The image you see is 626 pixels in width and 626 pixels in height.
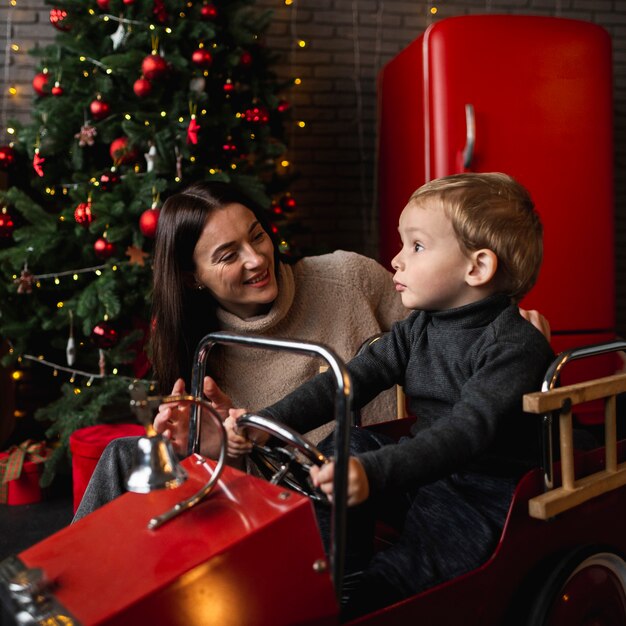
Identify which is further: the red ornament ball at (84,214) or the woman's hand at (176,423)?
the red ornament ball at (84,214)

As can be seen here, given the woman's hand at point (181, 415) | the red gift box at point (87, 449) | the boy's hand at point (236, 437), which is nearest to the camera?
the boy's hand at point (236, 437)

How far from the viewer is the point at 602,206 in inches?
136

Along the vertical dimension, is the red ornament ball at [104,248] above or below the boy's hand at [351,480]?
above

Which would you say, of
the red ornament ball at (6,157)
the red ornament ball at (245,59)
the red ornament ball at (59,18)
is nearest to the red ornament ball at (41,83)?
the red ornament ball at (59,18)

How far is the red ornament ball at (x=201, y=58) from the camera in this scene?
2.92m

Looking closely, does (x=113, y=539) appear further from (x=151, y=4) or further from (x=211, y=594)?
(x=151, y=4)

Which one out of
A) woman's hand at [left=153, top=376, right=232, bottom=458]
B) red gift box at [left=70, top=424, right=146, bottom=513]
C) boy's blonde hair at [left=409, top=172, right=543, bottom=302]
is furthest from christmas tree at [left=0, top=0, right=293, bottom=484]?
boy's blonde hair at [left=409, top=172, right=543, bottom=302]

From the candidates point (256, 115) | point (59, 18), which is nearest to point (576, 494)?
point (256, 115)

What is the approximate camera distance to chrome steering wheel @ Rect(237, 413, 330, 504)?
1058 millimetres

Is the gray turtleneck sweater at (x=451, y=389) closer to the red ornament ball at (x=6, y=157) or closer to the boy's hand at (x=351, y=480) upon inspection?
the boy's hand at (x=351, y=480)

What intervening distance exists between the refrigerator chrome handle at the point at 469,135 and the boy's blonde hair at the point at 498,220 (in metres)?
1.77

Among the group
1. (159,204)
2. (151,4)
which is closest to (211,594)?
(159,204)

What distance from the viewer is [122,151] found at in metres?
2.93

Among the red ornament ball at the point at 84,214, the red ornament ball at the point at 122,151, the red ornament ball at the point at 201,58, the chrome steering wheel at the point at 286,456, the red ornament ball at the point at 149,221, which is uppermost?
the red ornament ball at the point at 201,58
